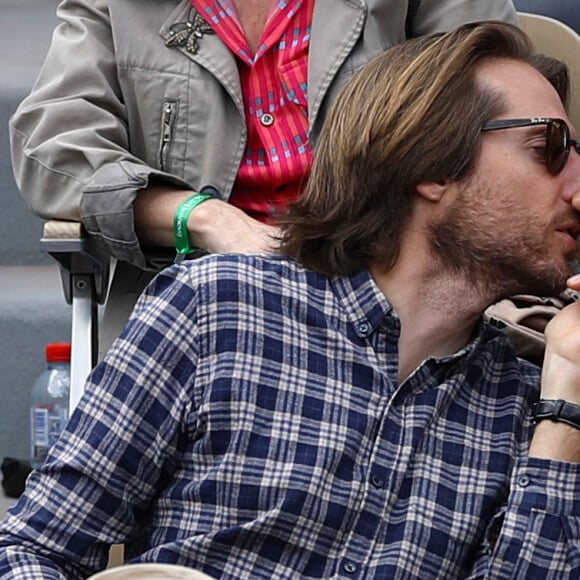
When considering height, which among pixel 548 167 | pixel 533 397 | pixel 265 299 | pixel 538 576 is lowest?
pixel 538 576

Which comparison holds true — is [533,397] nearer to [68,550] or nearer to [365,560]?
[365,560]

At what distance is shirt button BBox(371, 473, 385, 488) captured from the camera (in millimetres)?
1759

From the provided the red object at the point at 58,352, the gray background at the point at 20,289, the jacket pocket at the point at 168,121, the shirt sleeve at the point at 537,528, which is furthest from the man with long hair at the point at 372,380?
the gray background at the point at 20,289

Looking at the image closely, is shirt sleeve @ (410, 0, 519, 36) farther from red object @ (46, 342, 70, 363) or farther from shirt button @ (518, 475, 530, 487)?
red object @ (46, 342, 70, 363)

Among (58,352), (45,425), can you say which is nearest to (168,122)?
(58,352)

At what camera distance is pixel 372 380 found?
181 centimetres

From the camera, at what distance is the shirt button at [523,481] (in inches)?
69.7

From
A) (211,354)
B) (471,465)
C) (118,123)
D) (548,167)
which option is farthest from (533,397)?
(118,123)

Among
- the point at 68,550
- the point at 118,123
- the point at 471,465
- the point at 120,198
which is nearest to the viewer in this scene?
the point at 68,550

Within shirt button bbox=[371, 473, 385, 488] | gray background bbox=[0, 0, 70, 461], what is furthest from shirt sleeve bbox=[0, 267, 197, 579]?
gray background bbox=[0, 0, 70, 461]

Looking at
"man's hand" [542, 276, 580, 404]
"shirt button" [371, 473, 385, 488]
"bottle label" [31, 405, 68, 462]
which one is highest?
"man's hand" [542, 276, 580, 404]

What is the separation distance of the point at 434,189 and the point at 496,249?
4.9 inches

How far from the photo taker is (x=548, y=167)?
1861mm

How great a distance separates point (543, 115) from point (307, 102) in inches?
22.4
